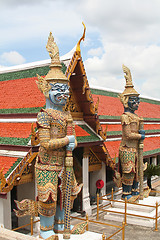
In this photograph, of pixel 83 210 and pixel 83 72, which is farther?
pixel 83 210

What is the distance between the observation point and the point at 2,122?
11438 mm

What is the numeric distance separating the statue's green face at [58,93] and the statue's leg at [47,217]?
8.67ft

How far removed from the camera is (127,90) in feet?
38.1

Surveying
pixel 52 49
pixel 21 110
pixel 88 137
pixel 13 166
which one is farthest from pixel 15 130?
pixel 52 49

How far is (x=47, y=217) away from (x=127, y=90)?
20.5ft

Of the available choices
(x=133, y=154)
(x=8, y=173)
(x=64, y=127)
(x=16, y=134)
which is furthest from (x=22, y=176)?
(x=133, y=154)

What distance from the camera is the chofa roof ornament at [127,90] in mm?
11436

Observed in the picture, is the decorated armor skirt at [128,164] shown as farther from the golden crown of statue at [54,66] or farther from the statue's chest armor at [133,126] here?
the golden crown of statue at [54,66]

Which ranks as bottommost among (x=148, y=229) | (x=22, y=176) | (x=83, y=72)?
(x=148, y=229)

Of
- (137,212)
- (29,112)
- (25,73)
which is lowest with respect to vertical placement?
(137,212)

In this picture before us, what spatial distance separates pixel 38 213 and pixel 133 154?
16.2ft

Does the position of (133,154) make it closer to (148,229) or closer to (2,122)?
(148,229)

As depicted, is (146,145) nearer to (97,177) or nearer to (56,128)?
(97,177)

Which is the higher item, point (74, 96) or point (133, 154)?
point (74, 96)
